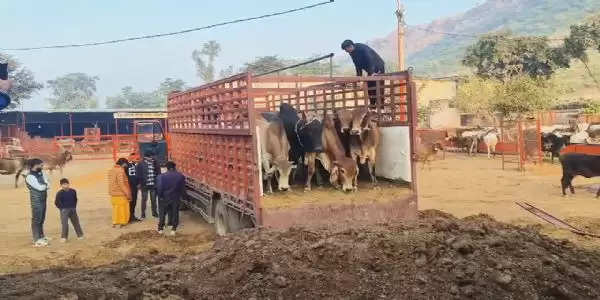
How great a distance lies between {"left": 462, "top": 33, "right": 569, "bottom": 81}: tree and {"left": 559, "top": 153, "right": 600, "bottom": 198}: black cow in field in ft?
83.8

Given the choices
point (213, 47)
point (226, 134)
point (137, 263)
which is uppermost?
point (213, 47)

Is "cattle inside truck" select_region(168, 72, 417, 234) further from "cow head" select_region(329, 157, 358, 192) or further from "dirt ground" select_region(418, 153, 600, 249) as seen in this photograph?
"dirt ground" select_region(418, 153, 600, 249)

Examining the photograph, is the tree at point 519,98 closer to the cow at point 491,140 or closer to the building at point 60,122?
the cow at point 491,140

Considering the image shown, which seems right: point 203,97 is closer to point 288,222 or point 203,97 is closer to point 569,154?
point 288,222

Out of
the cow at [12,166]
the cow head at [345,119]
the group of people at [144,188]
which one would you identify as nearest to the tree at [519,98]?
the group of people at [144,188]

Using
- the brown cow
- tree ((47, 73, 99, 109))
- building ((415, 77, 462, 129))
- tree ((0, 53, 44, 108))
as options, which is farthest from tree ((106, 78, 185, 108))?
the brown cow

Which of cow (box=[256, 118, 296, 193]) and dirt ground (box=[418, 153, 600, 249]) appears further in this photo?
dirt ground (box=[418, 153, 600, 249])

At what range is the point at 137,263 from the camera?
267 inches

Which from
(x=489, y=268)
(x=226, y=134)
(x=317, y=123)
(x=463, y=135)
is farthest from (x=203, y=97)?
(x=463, y=135)

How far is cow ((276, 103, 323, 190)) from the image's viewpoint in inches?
301

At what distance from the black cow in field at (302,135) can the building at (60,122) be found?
92.4ft

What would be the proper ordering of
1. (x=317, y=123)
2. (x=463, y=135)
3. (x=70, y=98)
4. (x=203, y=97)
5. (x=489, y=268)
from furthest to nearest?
(x=70, y=98)
(x=463, y=135)
(x=203, y=97)
(x=317, y=123)
(x=489, y=268)

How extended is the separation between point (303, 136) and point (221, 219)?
6.53ft

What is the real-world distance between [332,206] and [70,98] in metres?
94.2
